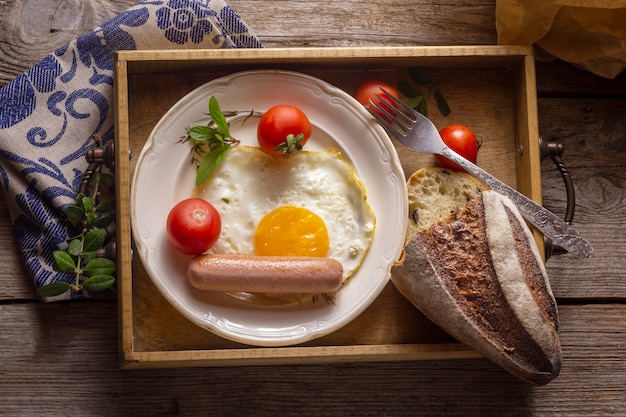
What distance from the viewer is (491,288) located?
2041 millimetres

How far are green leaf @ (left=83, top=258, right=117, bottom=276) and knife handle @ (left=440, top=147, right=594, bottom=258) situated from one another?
1.21m

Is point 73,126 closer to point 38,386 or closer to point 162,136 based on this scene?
point 162,136

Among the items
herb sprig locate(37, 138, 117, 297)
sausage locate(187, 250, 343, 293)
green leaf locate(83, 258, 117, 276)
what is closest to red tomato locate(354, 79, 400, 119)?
sausage locate(187, 250, 343, 293)

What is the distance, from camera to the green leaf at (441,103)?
235cm

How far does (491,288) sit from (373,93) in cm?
79

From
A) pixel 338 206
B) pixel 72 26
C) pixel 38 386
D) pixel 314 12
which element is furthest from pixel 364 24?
pixel 38 386

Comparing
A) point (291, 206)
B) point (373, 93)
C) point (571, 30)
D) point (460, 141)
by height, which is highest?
point (571, 30)

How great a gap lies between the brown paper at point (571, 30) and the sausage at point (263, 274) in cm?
116

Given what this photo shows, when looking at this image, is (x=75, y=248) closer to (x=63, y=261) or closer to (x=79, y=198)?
(x=63, y=261)

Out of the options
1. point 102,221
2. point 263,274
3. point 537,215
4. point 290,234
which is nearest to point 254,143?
point 290,234

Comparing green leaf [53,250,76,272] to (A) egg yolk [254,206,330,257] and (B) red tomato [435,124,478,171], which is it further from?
(B) red tomato [435,124,478,171]

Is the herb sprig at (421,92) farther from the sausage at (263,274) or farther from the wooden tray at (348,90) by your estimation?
the sausage at (263,274)

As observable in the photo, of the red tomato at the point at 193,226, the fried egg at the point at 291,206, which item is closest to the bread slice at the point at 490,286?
the fried egg at the point at 291,206

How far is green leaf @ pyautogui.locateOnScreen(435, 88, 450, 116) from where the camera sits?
2.35 m
